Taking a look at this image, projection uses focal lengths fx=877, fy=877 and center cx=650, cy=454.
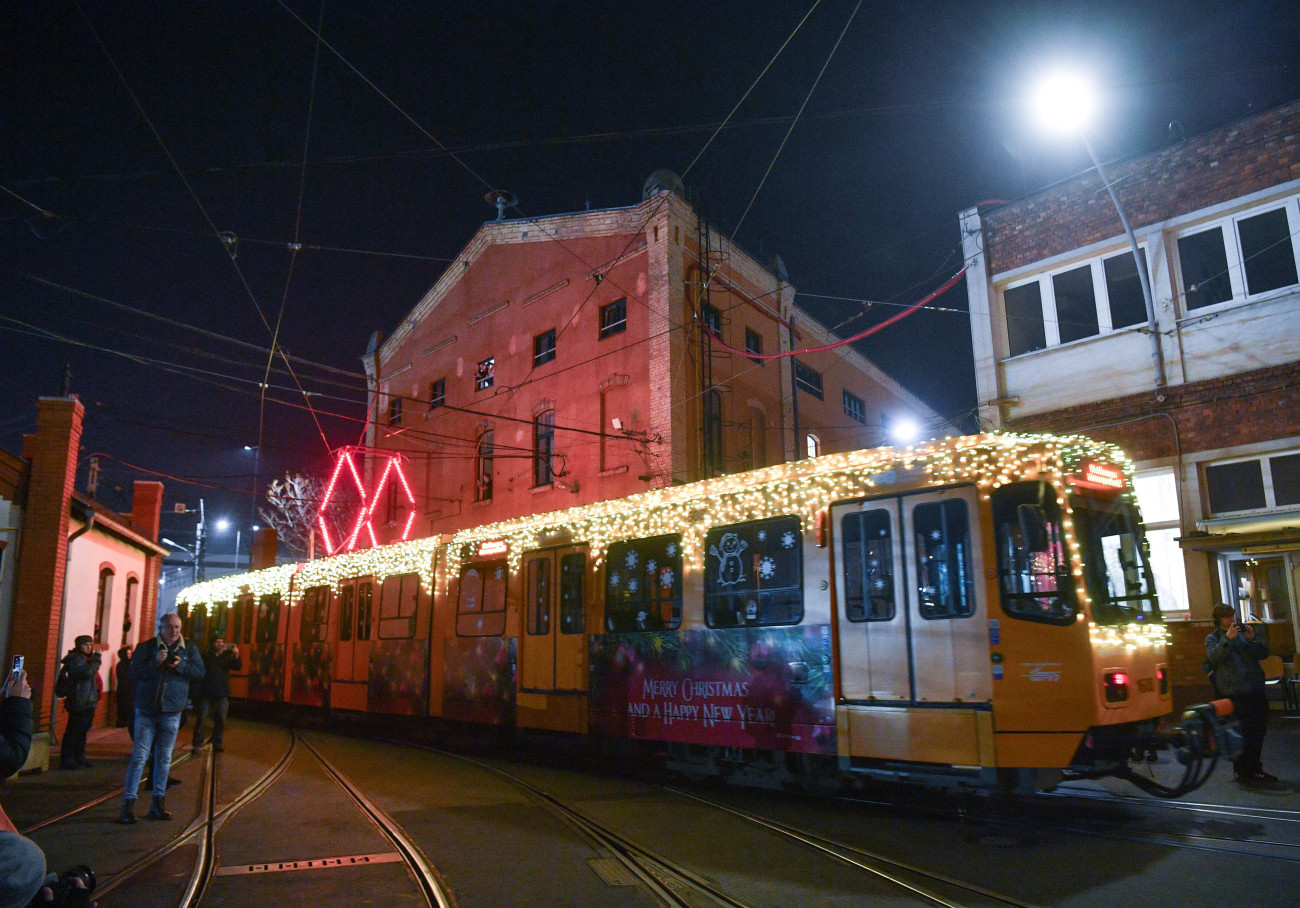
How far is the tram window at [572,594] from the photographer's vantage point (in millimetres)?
11109

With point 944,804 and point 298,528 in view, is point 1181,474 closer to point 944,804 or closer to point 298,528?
point 944,804

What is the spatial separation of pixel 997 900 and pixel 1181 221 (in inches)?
479

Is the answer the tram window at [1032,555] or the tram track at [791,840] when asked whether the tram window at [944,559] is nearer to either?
the tram window at [1032,555]

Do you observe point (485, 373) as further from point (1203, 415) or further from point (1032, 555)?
point (1032, 555)

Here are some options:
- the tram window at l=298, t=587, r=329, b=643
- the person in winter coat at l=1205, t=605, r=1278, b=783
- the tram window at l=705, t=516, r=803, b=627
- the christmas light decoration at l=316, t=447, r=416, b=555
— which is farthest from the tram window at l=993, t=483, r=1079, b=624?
the tram window at l=298, t=587, r=329, b=643

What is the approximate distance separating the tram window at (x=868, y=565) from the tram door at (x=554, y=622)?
3.99 meters

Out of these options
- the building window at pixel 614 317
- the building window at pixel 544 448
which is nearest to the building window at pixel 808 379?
the building window at pixel 614 317

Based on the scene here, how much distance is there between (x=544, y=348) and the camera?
74.8ft

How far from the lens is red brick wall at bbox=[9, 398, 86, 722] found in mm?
12078

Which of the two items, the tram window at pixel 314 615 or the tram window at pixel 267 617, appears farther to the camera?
the tram window at pixel 267 617

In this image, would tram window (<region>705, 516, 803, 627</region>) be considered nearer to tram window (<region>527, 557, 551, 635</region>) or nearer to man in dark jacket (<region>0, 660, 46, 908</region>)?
tram window (<region>527, 557, 551, 635</region>)

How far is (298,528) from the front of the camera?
136ft

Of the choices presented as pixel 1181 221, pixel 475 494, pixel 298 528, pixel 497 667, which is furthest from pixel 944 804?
pixel 298 528

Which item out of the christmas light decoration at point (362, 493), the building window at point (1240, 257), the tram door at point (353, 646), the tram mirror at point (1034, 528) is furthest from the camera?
the christmas light decoration at point (362, 493)
